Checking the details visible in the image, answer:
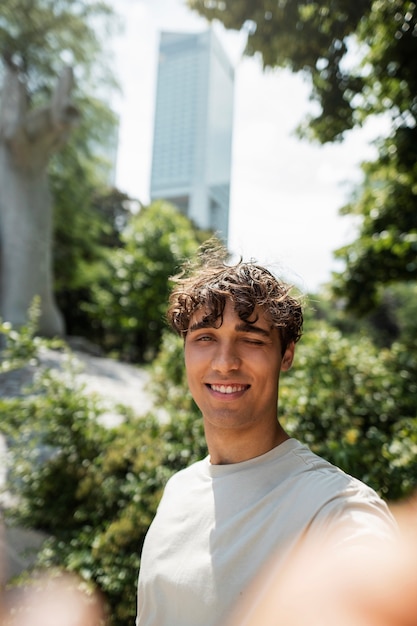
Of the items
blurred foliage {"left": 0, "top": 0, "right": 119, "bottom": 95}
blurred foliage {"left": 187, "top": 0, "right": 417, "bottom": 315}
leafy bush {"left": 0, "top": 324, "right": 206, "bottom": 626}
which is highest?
blurred foliage {"left": 0, "top": 0, "right": 119, "bottom": 95}

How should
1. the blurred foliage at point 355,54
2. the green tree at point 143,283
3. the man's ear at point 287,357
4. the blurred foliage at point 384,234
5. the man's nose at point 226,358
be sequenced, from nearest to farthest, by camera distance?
the man's nose at point 226,358
the man's ear at point 287,357
the blurred foliage at point 355,54
the blurred foliage at point 384,234
the green tree at point 143,283

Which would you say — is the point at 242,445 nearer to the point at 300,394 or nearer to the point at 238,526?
the point at 238,526

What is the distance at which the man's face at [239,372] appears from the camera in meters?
1.25

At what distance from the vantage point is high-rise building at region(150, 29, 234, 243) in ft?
24.7

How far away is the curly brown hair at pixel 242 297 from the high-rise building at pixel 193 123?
6192 mm

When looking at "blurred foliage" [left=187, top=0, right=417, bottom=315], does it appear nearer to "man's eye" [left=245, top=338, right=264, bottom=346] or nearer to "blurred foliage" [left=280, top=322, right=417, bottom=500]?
"blurred foliage" [left=280, top=322, right=417, bottom=500]

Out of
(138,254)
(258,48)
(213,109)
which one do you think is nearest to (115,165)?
Answer: (138,254)

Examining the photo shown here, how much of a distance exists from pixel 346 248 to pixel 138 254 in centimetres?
1050

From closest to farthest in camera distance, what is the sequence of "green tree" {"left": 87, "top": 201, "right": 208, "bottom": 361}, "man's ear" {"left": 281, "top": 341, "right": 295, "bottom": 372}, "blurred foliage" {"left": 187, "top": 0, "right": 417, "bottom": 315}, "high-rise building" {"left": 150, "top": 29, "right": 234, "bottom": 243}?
"man's ear" {"left": 281, "top": 341, "right": 295, "bottom": 372}, "blurred foliage" {"left": 187, "top": 0, "right": 417, "bottom": 315}, "high-rise building" {"left": 150, "top": 29, "right": 234, "bottom": 243}, "green tree" {"left": 87, "top": 201, "right": 208, "bottom": 361}

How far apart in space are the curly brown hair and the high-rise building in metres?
6.19

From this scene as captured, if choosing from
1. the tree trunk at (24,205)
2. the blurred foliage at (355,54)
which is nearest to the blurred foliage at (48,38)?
the tree trunk at (24,205)

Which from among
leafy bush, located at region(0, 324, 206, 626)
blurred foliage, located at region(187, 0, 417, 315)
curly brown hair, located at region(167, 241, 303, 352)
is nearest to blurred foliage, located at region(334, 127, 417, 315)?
blurred foliage, located at region(187, 0, 417, 315)

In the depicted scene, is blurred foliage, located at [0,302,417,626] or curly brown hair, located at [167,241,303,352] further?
blurred foliage, located at [0,302,417,626]

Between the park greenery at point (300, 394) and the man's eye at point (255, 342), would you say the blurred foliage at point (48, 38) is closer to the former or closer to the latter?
the park greenery at point (300, 394)
